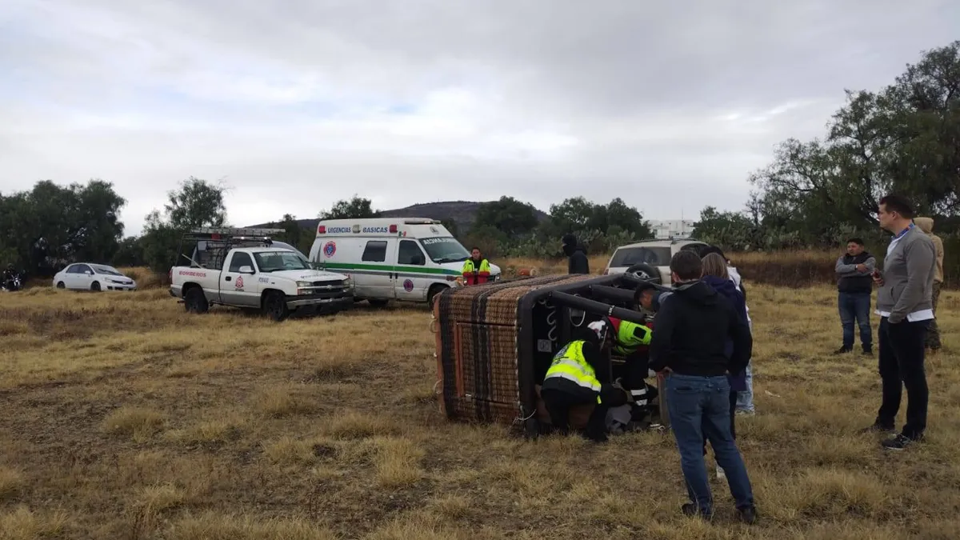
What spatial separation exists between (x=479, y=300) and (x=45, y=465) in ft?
11.6

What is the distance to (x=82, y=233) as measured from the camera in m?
50.0

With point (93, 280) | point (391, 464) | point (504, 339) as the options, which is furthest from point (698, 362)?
point (93, 280)

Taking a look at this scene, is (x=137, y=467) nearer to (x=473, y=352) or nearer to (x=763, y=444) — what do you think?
(x=473, y=352)

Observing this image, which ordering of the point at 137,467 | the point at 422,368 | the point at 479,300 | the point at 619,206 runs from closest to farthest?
the point at 137,467 → the point at 479,300 → the point at 422,368 → the point at 619,206

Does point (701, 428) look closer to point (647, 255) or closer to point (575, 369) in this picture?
point (575, 369)

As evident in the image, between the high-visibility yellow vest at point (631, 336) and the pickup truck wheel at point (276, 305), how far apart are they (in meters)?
11.0

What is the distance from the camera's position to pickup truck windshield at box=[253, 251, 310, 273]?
16.3 meters

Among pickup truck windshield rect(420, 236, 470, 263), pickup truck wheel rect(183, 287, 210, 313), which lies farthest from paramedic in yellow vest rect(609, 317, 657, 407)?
pickup truck wheel rect(183, 287, 210, 313)

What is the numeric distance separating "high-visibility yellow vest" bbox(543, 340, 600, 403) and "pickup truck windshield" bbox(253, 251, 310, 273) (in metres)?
11.7

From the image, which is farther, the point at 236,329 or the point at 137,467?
the point at 236,329

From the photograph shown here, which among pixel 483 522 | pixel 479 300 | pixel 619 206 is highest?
pixel 619 206

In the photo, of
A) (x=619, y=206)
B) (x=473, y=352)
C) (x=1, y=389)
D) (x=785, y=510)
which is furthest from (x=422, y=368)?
(x=619, y=206)

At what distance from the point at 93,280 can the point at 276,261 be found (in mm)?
16023

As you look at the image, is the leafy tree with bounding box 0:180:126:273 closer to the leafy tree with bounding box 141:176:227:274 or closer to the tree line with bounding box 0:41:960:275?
the tree line with bounding box 0:41:960:275
